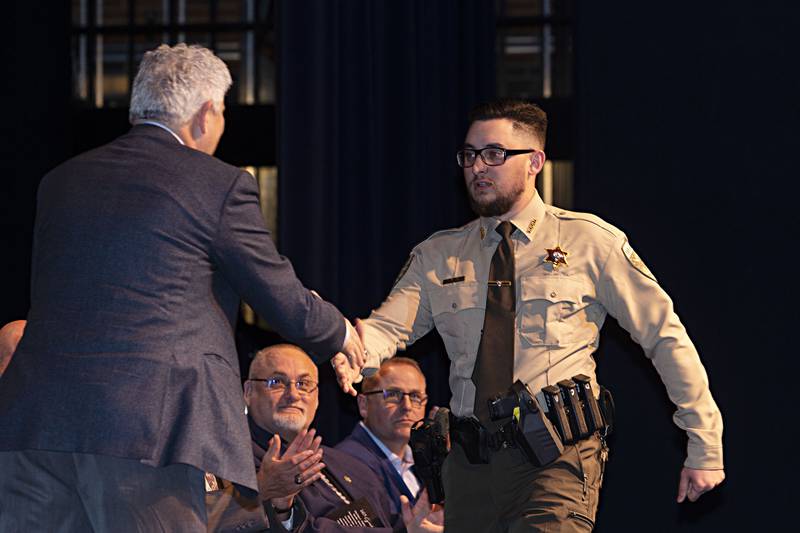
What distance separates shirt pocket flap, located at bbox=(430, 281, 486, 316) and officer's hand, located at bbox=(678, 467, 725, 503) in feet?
2.32

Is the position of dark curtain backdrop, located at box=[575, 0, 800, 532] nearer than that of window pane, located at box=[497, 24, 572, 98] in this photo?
Yes

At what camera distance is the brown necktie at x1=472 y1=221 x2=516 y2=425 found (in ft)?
10.3

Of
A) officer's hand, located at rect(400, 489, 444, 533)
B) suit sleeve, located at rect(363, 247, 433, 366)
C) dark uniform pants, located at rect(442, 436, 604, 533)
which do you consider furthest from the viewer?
officer's hand, located at rect(400, 489, 444, 533)

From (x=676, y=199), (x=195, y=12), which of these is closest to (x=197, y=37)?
(x=195, y=12)

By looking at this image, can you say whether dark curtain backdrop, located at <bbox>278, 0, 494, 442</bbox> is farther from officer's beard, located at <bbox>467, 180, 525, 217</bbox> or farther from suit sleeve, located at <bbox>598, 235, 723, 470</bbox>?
suit sleeve, located at <bbox>598, 235, 723, 470</bbox>

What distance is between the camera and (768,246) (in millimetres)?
5164

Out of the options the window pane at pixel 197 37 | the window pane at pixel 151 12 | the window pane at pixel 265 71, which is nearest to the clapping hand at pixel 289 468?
the window pane at pixel 265 71

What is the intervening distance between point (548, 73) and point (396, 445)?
935 centimetres

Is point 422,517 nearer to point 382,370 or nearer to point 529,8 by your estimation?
point 382,370

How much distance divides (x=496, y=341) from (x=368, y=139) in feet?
8.08

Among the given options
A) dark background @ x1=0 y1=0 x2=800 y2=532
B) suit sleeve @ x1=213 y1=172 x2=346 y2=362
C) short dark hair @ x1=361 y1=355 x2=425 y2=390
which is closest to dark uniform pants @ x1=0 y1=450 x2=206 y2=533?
suit sleeve @ x1=213 y1=172 x2=346 y2=362

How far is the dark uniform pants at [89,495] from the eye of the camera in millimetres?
2232

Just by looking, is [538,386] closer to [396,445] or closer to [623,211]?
[396,445]

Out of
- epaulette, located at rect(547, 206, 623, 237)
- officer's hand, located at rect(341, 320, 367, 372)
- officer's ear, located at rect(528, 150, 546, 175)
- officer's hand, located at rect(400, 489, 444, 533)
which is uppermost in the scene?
officer's ear, located at rect(528, 150, 546, 175)
